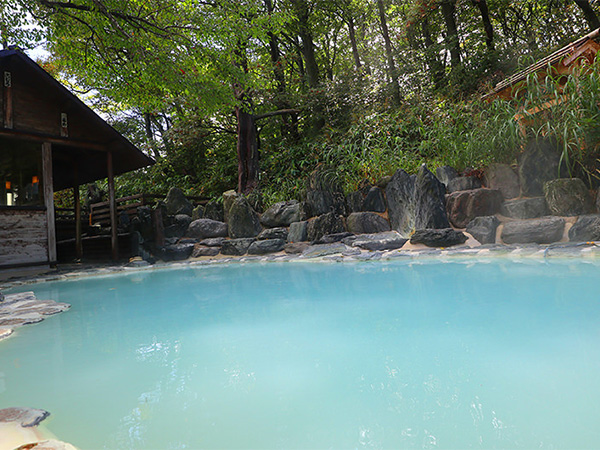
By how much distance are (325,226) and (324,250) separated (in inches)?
30.5

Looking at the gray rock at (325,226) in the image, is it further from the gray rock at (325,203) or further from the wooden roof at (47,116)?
the wooden roof at (47,116)

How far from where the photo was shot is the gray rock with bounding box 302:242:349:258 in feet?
21.7

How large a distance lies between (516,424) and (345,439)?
0.55 m

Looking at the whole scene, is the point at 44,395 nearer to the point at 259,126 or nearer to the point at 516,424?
the point at 516,424

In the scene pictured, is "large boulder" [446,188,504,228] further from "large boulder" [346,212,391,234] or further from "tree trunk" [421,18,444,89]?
"tree trunk" [421,18,444,89]

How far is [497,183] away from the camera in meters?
6.23

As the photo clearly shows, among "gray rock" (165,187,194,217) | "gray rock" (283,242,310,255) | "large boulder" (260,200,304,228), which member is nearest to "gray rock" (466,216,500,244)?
"gray rock" (283,242,310,255)

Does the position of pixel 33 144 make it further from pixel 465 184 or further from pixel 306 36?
pixel 306 36

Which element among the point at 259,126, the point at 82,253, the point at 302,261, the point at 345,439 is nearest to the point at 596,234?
the point at 302,261

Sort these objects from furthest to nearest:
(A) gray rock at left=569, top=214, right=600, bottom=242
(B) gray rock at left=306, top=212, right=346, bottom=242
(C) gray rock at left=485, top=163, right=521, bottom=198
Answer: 1. (B) gray rock at left=306, top=212, right=346, bottom=242
2. (C) gray rock at left=485, top=163, right=521, bottom=198
3. (A) gray rock at left=569, top=214, right=600, bottom=242

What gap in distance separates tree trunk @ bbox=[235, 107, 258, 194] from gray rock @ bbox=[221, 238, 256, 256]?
3.38m

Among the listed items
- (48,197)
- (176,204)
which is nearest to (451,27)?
(176,204)

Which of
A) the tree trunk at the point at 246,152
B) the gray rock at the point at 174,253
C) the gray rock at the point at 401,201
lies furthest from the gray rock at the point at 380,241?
the tree trunk at the point at 246,152

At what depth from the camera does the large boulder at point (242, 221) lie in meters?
8.27
